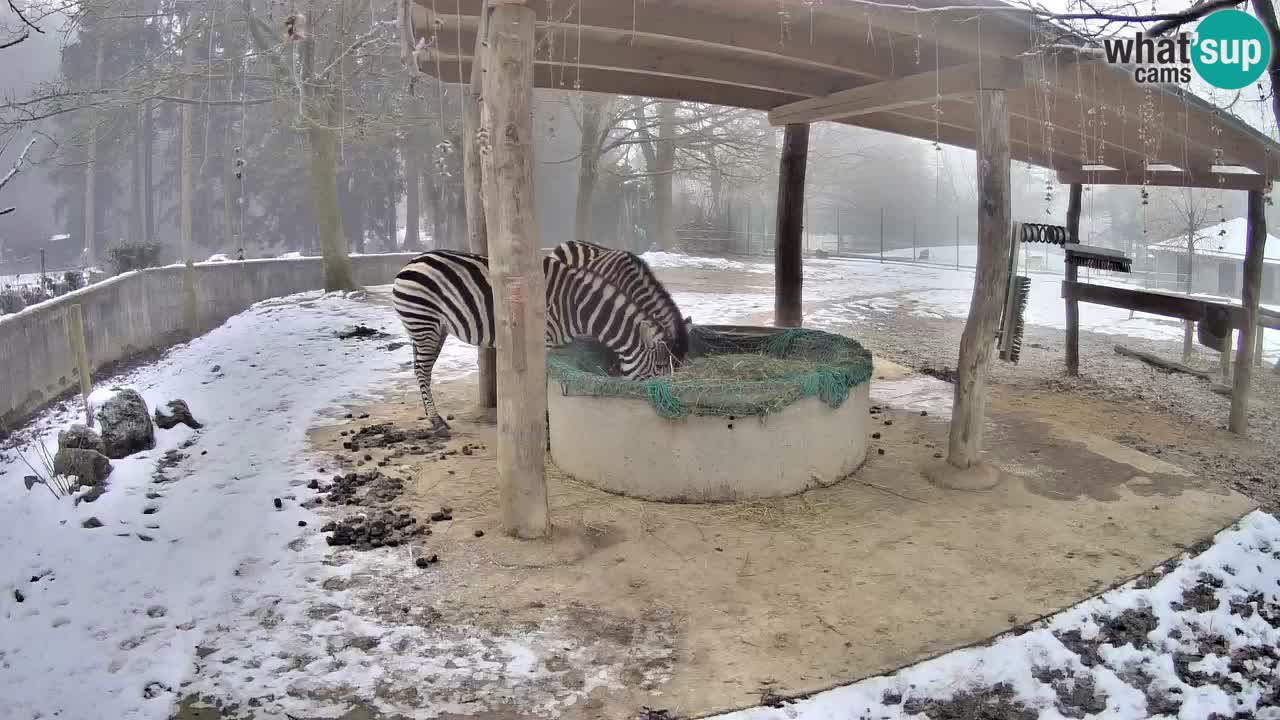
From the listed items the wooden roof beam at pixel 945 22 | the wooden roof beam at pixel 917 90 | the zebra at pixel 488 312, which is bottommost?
the zebra at pixel 488 312

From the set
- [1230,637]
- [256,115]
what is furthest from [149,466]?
[256,115]

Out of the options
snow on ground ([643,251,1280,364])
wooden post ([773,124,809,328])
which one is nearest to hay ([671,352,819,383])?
wooden post ([773,124,809,328])

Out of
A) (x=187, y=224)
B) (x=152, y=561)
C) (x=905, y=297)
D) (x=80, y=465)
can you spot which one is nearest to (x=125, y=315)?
(x=187, y=224)

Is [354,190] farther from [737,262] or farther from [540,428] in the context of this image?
[540,428]

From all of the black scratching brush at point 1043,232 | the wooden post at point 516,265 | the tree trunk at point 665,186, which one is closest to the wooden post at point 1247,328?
the black scratching brush at point 1043,232

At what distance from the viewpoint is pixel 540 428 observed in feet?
14.1

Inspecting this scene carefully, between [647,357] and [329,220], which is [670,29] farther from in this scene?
[329,220]

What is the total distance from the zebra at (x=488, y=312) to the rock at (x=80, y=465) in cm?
228

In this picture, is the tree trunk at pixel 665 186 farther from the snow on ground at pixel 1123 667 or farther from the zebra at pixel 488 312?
the snow on ground at pixel 1123 667

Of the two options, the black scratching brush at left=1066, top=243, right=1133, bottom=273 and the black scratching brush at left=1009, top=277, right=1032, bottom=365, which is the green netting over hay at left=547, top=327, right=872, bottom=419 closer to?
the black scratching brush at left=1009, top=277, right=1032, bottom=365

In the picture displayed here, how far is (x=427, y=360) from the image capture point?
6742mm

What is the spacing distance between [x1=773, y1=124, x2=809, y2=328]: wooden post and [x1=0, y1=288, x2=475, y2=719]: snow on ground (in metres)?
4.67

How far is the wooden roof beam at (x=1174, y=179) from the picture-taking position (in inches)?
289

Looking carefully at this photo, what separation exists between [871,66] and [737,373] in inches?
96.8
